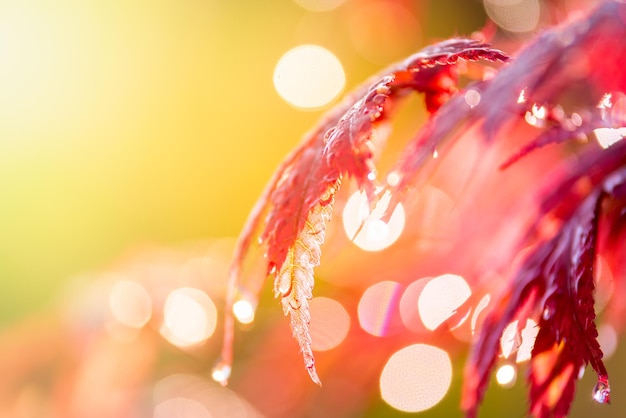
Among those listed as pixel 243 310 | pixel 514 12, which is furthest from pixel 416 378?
pixel 514 12

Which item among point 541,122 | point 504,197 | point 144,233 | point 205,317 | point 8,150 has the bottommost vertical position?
point 144,233

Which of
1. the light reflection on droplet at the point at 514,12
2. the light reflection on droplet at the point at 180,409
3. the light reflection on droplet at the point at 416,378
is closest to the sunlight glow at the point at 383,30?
the light reflection on droplet at the point at 514,12

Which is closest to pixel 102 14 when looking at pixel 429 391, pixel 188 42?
pixel 188 42

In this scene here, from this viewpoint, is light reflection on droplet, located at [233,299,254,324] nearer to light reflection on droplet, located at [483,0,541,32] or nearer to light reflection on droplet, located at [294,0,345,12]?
light reflection on droplet, located at [483,0,541,32]

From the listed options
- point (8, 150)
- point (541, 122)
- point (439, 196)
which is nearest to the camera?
point (541, 122)

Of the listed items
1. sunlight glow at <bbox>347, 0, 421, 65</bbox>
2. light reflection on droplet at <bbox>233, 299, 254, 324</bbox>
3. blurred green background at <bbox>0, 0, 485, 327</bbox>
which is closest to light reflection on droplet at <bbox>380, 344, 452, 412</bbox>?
light reflection on droplet at <bbox>233, 299, 254, 324</bbox>

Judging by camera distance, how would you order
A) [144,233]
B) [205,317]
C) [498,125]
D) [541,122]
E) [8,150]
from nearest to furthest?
[498,125] → [541,122] → [205,317] → [144,233] → [8,150]

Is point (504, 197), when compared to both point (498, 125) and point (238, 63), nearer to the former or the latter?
point (498, 125)

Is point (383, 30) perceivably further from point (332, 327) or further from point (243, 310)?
point (243, 310)
